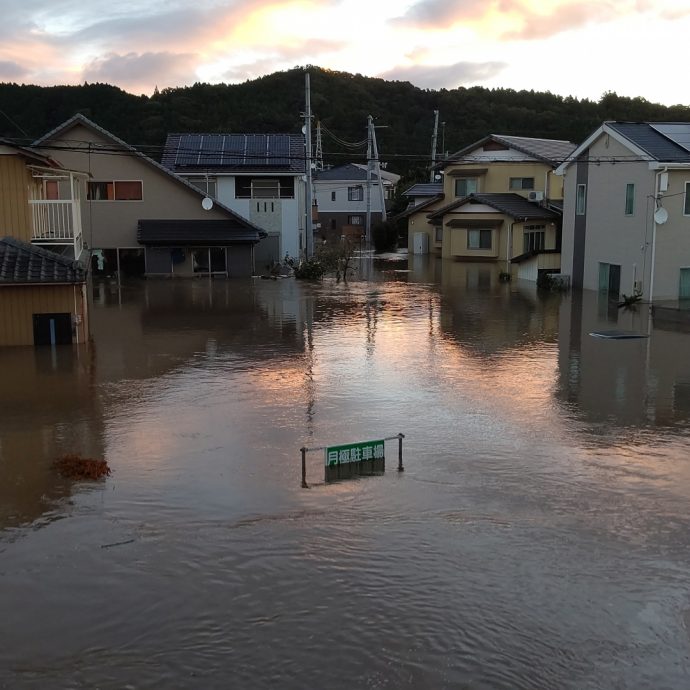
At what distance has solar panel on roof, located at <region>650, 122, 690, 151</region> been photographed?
26.3 metres

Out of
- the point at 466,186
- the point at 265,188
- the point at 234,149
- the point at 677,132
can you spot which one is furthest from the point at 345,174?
the point at 677,132

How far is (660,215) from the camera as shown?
25.0m

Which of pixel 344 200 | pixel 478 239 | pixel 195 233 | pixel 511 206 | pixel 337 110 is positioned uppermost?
pixel 337 110

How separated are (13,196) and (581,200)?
67.3 ft

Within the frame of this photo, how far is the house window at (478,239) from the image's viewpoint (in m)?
43.4

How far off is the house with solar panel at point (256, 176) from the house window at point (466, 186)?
11598 millimetres

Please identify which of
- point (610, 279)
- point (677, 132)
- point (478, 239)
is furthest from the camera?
point (478, 239)

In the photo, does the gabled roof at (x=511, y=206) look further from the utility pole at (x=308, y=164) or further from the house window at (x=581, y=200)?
the house window at (x=581, y=200)

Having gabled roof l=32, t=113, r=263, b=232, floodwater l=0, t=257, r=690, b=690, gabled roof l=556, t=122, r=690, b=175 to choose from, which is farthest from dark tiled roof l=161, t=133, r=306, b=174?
floodwater l=0, t=257, r=690, b=690

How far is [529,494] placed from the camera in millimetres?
9844

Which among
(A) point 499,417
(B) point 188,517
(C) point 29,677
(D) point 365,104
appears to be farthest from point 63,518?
(D) point 365,104

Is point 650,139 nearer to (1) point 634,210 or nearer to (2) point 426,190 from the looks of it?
(1) point 634,210

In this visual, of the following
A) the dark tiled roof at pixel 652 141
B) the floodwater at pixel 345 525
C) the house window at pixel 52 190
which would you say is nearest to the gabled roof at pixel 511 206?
the dark tiled roof at pixel 652 141

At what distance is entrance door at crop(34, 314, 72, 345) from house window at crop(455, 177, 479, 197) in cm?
3194
